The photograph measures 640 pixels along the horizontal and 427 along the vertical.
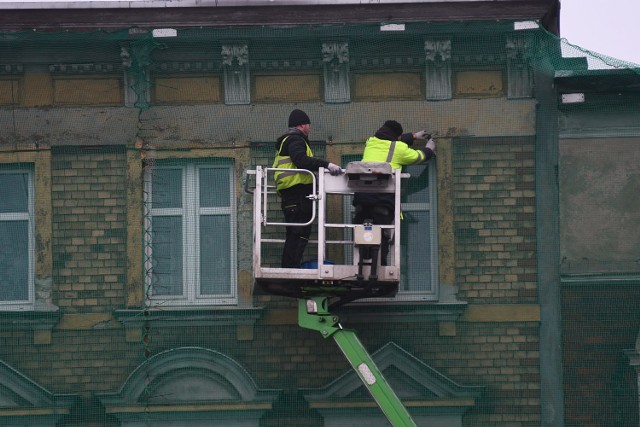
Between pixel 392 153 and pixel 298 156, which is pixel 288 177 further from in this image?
pixel 392 153

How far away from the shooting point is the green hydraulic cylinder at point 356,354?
13.0 metres

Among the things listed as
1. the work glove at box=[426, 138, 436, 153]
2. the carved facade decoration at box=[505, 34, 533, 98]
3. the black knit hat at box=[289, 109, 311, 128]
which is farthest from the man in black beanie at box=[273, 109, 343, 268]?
the carved facade decoration at box=[505, 34, 533, 98]

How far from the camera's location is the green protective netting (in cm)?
1405

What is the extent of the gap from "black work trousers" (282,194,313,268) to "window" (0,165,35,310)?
2.92 metres

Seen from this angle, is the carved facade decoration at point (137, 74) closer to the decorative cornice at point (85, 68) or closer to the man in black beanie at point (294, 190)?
the decorative cornice at point (85, 68)

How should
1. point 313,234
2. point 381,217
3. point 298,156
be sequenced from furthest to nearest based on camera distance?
point 313,234, point 298,156, point 381,217

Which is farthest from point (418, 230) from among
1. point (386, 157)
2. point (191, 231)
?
point (191, 231)

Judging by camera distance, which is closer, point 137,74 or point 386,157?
point 386,157

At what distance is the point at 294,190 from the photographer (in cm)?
1342

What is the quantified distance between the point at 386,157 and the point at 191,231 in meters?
2.41

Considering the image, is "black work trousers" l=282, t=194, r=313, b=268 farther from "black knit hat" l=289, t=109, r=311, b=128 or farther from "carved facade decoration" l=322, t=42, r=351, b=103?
"carved facade decoration" l=322, t=42, r=351, b=103

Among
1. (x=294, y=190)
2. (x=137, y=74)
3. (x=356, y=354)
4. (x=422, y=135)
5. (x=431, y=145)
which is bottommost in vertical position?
(x=356, y=354)

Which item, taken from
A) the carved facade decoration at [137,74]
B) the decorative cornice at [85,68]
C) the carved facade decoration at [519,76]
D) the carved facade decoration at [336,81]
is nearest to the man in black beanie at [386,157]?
the carved facade decoration at [336,81]

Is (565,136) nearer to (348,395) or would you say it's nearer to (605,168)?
(605,168)
